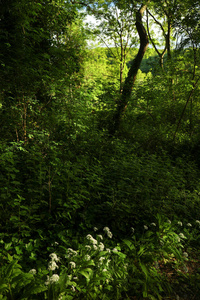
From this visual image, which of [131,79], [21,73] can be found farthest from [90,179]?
[131,79]

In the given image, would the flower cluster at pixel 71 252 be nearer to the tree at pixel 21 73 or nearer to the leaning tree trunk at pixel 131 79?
the tree at pixel 21 73

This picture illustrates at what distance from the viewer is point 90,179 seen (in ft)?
13.4

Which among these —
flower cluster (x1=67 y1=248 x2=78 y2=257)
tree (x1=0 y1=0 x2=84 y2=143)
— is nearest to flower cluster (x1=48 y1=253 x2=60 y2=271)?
flower cluster (x1=67 y1=248 x2=78 y2=257)

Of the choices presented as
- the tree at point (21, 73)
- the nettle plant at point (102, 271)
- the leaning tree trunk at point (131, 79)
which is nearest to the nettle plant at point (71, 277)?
the nettle plant at point (102, 271)

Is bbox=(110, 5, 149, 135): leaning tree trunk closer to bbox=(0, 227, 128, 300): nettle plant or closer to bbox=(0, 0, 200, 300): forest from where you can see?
bbox=(0, 0, 200, 300): forest

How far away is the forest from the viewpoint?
2.48 metres

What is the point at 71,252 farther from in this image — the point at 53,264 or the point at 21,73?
the point at 21,73

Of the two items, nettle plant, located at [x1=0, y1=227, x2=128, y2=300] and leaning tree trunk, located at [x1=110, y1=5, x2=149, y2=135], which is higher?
leaning tree trunk, located at [x1=110, y1=5, x2=149, y2=135]

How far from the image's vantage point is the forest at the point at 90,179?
2480mm

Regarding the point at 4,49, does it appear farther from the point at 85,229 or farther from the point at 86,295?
the point at 86,295

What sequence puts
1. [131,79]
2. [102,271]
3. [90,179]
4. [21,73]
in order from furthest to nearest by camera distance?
[131,79] → [21,73] → [90,179] → [102,271]

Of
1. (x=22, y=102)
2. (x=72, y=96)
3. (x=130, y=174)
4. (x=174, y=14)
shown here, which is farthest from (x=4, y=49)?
(x=174, y=14)

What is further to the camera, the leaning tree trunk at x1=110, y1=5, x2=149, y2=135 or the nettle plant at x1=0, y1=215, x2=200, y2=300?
the leaning tree trunk at x1=110, y1=5, x2=149, y2=135

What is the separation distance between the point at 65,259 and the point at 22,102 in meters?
4.04
